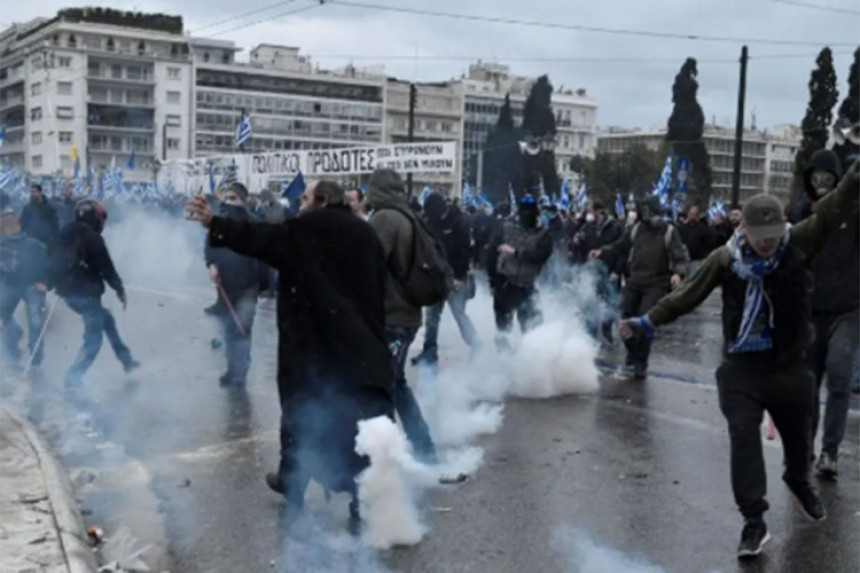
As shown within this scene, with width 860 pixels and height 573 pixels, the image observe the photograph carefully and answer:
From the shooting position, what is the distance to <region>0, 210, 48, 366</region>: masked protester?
10.7 m

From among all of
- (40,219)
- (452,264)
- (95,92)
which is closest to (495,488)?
(452,264)

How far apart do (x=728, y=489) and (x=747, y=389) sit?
1419 millimetres

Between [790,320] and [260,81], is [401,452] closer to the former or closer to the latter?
[790,320]

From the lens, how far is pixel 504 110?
102m

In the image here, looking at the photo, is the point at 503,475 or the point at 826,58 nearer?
the point at 503,475

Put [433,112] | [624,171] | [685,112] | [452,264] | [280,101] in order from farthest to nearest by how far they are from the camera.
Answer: [433,112] → [280,101] → [624,171] → [685,112] → [452,264]

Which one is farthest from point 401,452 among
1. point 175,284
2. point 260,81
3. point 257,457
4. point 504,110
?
point 260,81

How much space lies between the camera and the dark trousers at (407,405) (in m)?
6.43

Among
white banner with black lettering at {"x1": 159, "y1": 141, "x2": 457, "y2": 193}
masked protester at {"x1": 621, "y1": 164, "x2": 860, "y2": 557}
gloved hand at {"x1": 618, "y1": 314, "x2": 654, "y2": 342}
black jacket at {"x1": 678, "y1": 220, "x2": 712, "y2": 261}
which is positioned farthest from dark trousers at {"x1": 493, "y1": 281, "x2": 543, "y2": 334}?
white banner with black lettering at {"x1": 159, "y1": 141, "x2": 457, "y2": 193}

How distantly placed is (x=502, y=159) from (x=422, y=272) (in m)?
94.9

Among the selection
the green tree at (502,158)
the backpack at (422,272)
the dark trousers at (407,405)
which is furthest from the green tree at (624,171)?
the backpack at (422,272)

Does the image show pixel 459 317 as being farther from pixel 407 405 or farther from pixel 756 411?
pixel 756 411

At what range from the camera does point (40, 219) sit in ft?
48.5

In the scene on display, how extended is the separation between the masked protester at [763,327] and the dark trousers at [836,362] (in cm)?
156
